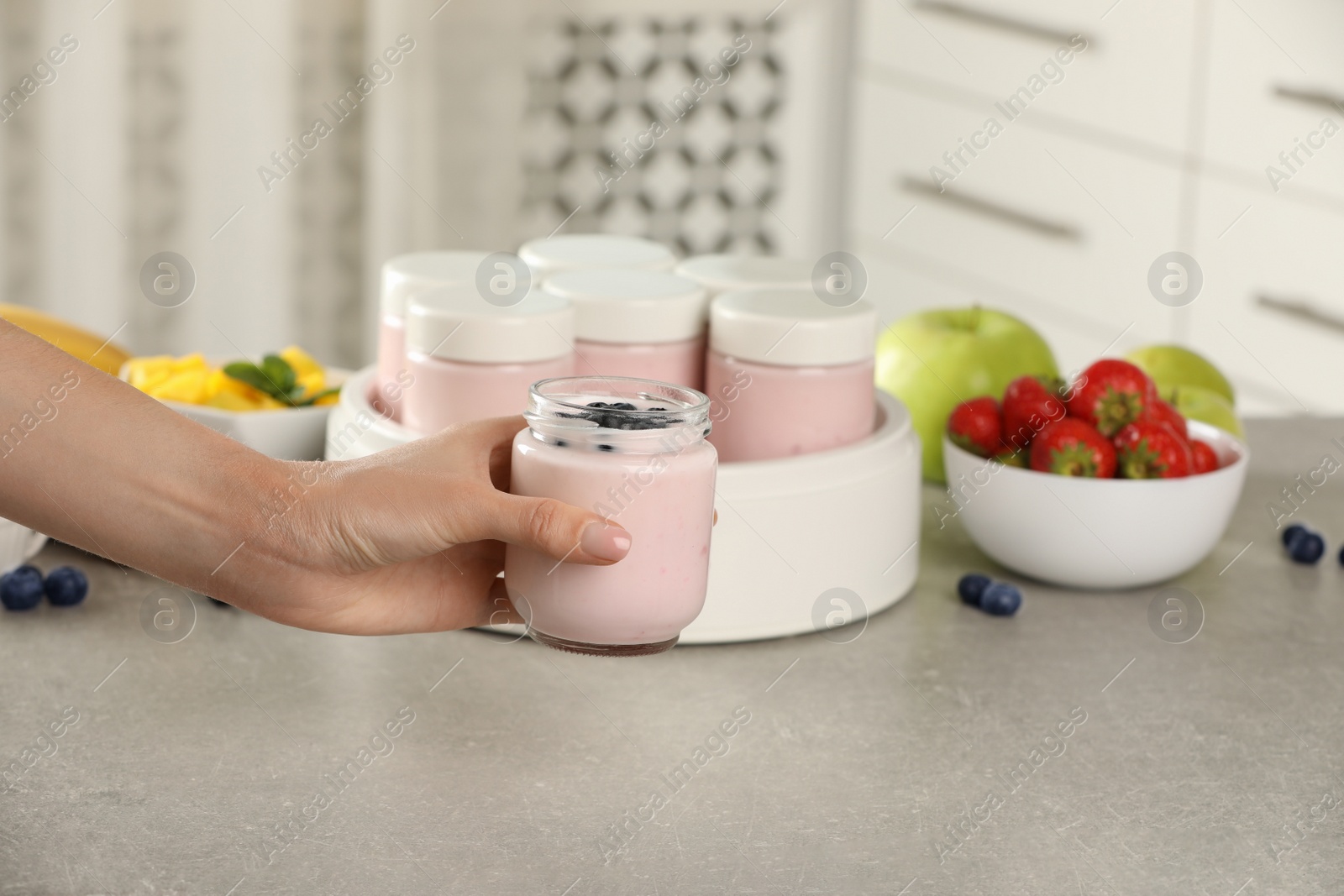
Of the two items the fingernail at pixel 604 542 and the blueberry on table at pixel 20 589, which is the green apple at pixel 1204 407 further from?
the blueberry on table at pixel 20 589

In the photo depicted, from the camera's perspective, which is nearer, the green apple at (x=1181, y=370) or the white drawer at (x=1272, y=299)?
the green apple at (x=1181, y=370)

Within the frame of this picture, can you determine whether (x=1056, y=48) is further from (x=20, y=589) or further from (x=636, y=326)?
(x=20, y=589)

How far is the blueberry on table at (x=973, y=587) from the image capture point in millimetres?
1165

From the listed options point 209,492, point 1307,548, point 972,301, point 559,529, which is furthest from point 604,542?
point 972,301

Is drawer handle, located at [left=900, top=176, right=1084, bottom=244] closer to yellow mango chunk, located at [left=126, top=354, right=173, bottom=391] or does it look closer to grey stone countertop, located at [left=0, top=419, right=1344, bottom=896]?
grey stone countertop, located at [left=0, top=419, right=1344, bottom=896]

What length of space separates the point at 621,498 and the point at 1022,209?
267 cm

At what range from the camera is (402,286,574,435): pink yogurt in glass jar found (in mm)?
1042

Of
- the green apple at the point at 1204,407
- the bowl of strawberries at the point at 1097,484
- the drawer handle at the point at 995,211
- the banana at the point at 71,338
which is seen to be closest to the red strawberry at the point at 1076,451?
the bowl of strawberries at the point at 1097,484

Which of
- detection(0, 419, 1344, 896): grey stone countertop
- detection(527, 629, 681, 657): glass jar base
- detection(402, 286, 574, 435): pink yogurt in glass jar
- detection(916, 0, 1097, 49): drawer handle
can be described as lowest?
detection(0, 419, 1344, 896): grey stone countertop

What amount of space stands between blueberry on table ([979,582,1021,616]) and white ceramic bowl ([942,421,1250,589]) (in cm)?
6

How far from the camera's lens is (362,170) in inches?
123

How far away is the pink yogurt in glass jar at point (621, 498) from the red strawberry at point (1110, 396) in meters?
0.46

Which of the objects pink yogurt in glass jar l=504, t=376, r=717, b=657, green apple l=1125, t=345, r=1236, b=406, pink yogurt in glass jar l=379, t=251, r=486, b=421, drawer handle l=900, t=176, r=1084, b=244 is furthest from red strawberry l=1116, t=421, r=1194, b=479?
drawer handle l=900, t=176, r=1084, b=244

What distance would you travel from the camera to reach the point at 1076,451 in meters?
1.15
